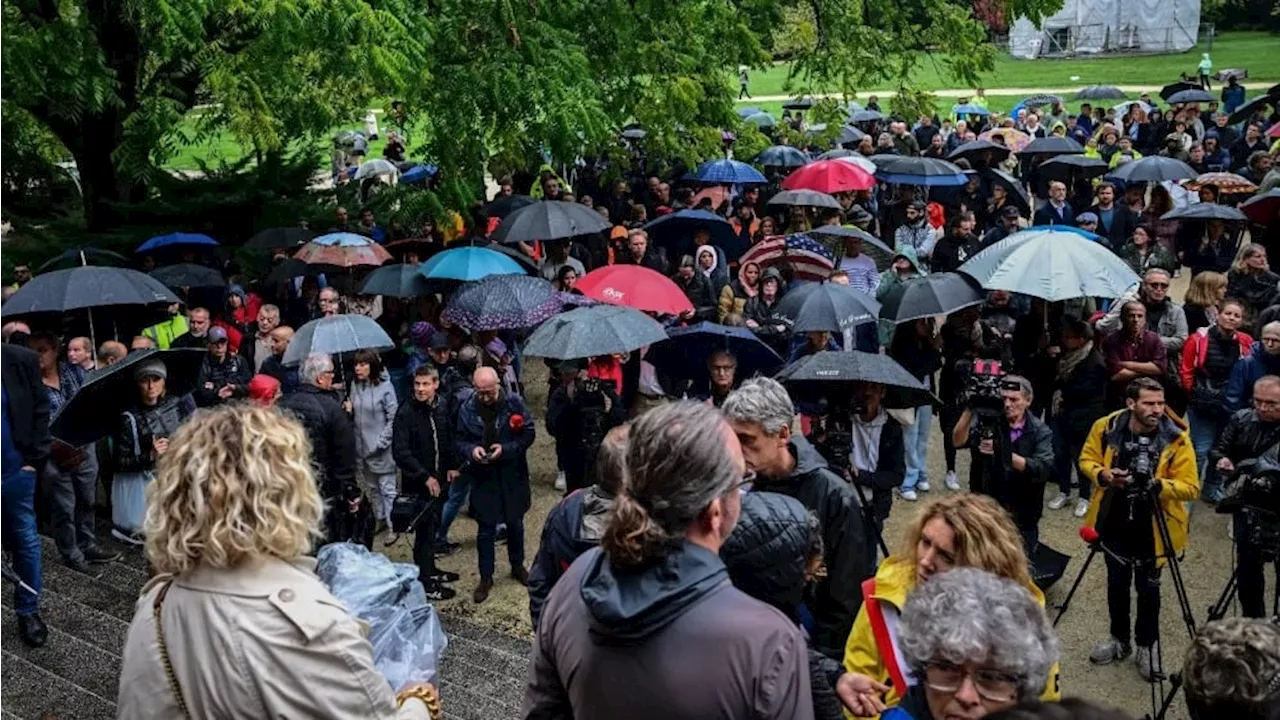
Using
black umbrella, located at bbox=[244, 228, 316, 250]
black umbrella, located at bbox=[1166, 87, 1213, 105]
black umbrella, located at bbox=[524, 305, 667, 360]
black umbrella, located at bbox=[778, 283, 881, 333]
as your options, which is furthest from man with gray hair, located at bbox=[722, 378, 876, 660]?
black umbrella, located at bbox=[1166, 87, 1213, 105]

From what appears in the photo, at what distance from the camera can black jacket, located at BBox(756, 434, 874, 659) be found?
13.9 feet

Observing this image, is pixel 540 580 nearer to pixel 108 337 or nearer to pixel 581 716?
pixel 581 716

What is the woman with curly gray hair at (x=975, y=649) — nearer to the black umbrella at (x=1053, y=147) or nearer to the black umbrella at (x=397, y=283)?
the black umbrella at (x=397, y=283)

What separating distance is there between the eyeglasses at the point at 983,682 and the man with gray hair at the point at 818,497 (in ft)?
4.26

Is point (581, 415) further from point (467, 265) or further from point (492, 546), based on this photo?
point (467, 265)

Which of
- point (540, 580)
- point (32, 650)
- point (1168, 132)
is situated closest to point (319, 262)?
point (32, 650)

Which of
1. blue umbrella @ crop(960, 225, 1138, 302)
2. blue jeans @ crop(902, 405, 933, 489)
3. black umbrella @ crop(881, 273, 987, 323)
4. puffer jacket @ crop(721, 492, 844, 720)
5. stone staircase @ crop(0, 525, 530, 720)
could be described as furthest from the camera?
blue jeans @ crop(902, 405, 933, 489)

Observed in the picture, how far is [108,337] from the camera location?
10.2 metres

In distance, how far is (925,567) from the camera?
12.2ft

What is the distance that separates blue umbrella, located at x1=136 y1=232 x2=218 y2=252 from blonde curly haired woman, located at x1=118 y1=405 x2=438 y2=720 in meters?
10.6

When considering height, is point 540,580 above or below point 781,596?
below

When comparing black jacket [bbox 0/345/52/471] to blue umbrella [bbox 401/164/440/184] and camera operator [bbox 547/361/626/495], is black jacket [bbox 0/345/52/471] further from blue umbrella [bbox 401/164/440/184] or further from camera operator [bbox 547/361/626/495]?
blue umbrella [bbox 401/164/440/184]

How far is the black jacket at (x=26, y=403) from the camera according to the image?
20.9ft

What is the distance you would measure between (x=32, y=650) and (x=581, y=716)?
5.36 m
